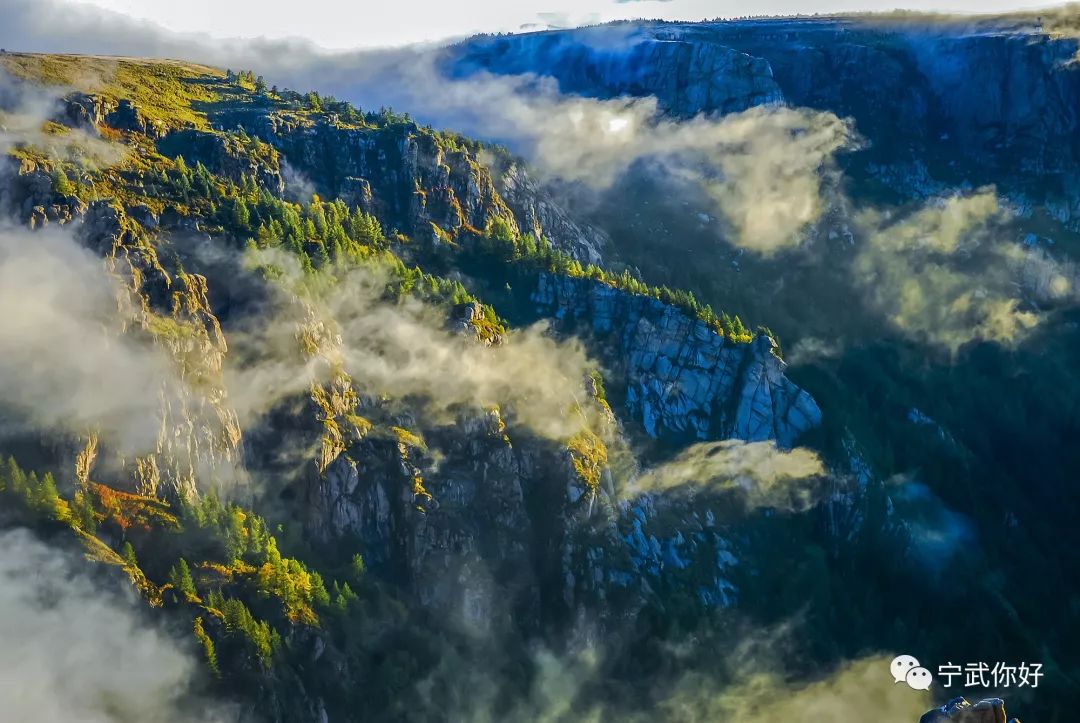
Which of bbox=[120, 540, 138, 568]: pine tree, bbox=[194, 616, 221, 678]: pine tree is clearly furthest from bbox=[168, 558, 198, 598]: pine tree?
bbox=[120, 540, 138, 568]: pine tree

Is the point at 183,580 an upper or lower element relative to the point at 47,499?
lower

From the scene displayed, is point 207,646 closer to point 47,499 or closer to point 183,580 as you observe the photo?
point 183,580

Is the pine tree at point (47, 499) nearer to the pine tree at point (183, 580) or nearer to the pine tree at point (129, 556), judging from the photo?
the pine tree at point (129, 556)

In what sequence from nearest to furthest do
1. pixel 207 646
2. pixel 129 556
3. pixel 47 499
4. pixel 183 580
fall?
1. pixel 47 499
2. pixel 207 646
3. pixel 129 556
4. pixel 183 580

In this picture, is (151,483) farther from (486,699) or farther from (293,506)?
(486,699)

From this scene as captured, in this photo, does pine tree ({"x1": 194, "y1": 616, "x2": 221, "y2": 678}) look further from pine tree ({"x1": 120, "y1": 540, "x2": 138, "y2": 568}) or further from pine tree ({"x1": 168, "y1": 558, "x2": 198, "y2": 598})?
pine tree ({"x1": 120, "y1": 540, "x2": 138, "y2": 568})

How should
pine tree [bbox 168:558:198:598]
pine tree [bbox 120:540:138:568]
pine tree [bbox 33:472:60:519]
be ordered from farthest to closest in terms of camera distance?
pine tree [bbox 168:558:198:598] < pine tree [bbox 120:540:138:568] < pine tree [bbox 33:472:60:519]

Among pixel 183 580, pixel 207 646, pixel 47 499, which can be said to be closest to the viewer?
pixel 47 499

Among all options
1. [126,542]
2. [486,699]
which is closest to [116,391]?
[126,542]

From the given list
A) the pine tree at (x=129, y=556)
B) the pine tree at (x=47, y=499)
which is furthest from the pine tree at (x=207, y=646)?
the pine tree at (x=47, y=499)

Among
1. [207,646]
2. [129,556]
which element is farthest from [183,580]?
[207,646]

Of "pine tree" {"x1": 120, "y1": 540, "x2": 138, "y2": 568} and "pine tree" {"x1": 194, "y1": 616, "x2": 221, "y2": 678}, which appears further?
"pine tree" {"x1": 120, "y1": 540, "x2": 138, "y2": 568}

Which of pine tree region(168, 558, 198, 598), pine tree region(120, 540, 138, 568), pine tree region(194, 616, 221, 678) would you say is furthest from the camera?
pine tree region(168, 558, 198, 598)
